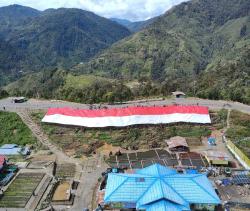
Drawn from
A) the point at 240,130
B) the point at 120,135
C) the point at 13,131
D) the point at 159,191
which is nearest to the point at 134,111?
the point at 120,135

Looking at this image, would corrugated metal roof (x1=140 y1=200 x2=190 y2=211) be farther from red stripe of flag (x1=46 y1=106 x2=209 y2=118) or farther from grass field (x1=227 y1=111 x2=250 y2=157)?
red stripe of flag (x1=46 y1=106 x2=209 y2=118)

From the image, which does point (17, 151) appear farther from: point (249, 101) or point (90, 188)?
point (249, 101)

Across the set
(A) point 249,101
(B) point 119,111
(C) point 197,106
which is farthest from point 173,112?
(A) point 249,101

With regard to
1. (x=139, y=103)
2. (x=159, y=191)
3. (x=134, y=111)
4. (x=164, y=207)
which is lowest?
(x=164, y=207)

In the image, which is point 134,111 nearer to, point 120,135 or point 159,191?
point 120,135

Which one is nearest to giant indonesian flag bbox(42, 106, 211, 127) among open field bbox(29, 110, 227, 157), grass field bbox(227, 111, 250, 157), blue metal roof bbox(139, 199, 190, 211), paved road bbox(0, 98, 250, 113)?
open field bbox(29, 110, 227, 157)

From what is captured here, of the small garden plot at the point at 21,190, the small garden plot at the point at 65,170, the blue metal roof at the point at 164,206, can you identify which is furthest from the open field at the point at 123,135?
the blue metal roof at the point at 164,206
